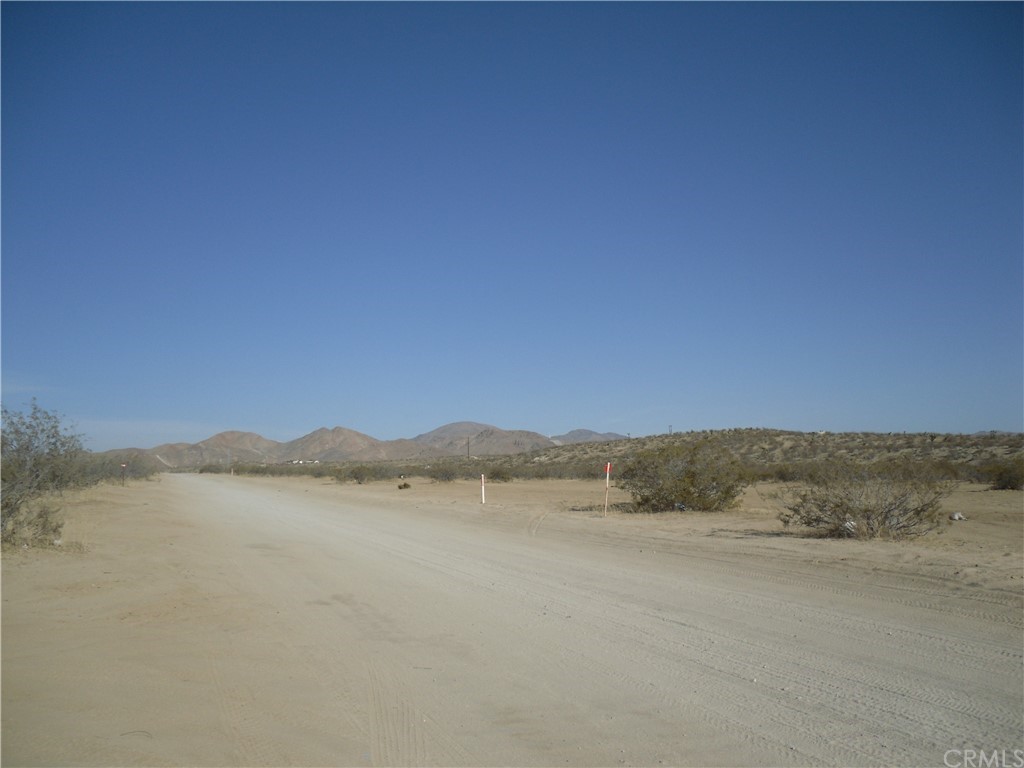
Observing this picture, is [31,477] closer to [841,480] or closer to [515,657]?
[515,657]

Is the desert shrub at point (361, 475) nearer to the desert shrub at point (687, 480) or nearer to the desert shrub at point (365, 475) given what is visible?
the desert shrub at point (365, 475)

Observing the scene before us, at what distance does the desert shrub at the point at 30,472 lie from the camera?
15.0 meters

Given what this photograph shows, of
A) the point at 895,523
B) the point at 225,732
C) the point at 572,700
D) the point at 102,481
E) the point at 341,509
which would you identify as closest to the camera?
the point at 225,732

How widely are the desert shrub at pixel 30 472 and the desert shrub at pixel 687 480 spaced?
18.3 metres

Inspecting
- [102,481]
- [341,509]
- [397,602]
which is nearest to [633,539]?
[397,602]

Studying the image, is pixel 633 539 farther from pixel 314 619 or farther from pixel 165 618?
pixel 165 618

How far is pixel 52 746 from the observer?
5.34 meters

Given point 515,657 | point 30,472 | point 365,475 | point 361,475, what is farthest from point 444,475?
point 515,657

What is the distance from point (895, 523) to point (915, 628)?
8.91 meters

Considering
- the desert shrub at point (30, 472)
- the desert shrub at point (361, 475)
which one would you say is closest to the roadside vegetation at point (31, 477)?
the desert shrub at point (30, 472)

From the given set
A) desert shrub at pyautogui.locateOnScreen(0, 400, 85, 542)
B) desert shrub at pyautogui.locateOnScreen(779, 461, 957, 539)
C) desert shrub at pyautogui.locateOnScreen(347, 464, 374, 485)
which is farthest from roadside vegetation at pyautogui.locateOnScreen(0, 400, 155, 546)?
desert shrub at pyautogui.locateOnScreen(347, 464, 374, 485)

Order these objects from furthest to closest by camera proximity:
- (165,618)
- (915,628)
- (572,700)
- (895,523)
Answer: (895,523) → (165,618) → (915,628) → (572,700)

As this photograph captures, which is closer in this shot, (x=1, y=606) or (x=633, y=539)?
(x=1, y=606)

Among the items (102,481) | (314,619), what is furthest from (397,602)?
(102,481)
